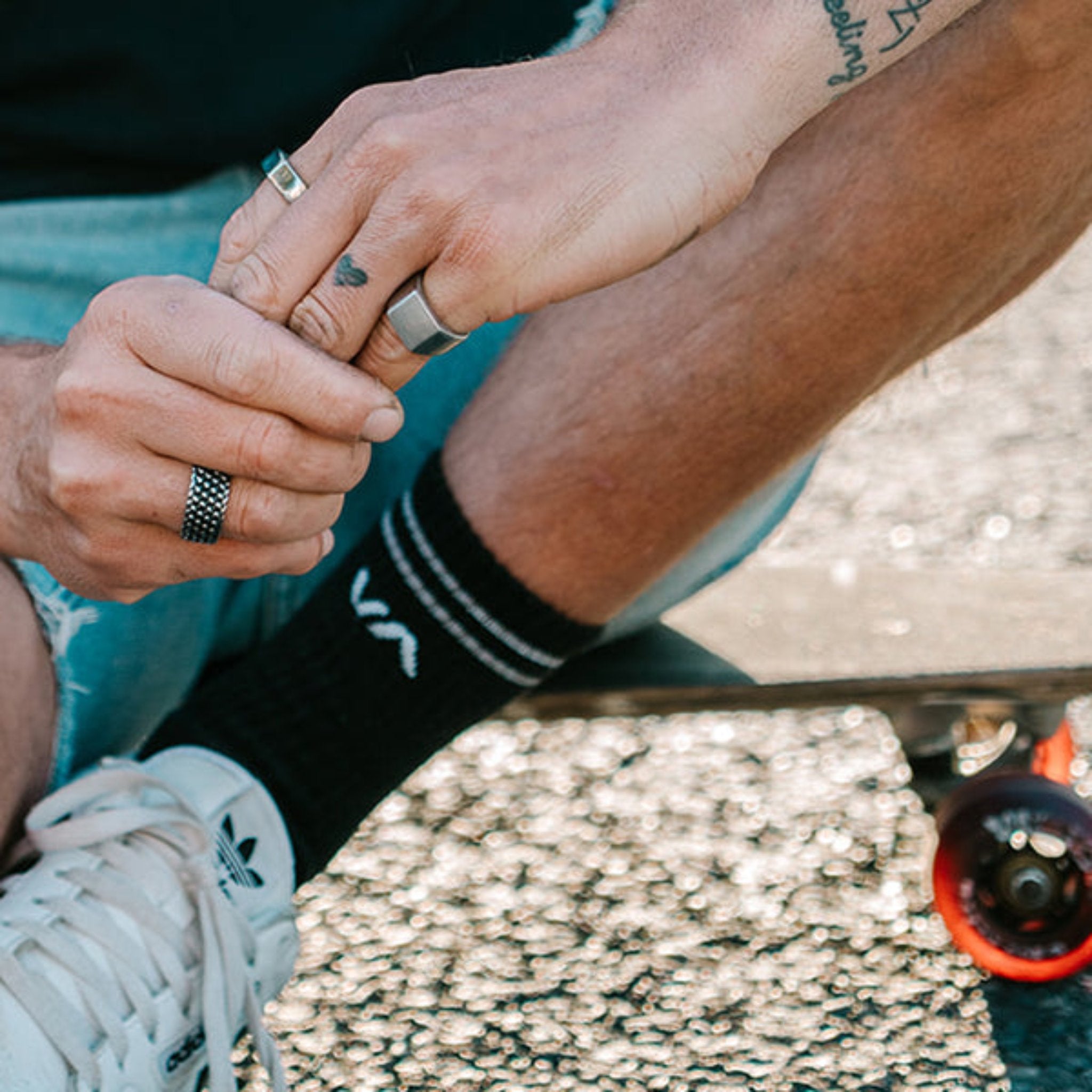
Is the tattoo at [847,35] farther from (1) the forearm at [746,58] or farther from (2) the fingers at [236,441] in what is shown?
(2) the fingers at [236,441]

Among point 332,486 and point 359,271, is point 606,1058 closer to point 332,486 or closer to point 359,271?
point 332,486

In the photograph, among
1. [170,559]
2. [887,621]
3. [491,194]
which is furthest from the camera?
[887,621]

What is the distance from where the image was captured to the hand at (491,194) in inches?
27.3

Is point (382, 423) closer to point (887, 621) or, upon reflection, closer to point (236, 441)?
point (236, 441)

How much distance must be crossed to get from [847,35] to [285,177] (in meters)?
Result: 0.31

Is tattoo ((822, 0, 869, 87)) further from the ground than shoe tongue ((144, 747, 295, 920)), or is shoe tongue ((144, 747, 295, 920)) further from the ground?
tattoo ((822, 0, 869, 87))

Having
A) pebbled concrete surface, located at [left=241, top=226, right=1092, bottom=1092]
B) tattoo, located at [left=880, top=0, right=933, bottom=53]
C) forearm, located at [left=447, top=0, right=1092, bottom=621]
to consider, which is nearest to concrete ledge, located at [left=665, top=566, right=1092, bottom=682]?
pebbled concrete surface, located at [left=241, top=226, right=1092, bottom=1092]

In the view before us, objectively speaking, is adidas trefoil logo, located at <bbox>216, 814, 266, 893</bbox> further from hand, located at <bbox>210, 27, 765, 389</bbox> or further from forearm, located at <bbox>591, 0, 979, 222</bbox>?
forearm, located at <bbox>591, 0, 979, 222</bbox>

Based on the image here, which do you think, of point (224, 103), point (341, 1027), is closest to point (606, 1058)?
point (341, 1027)

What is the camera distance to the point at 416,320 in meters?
0.72

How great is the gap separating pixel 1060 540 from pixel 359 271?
128 cm

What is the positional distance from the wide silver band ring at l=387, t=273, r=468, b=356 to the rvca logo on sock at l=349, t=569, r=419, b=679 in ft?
0.82

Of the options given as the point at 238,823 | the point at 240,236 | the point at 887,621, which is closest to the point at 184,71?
the point at 240,236

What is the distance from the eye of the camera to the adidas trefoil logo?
88 cm
